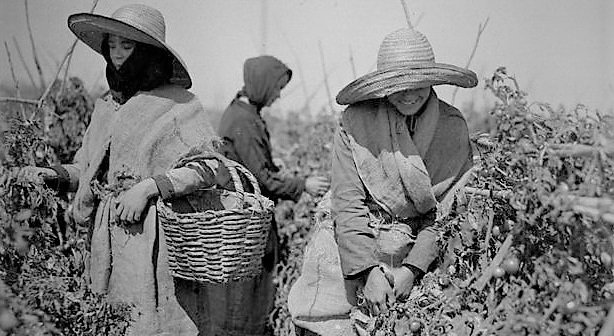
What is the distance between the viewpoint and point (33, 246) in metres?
2.61

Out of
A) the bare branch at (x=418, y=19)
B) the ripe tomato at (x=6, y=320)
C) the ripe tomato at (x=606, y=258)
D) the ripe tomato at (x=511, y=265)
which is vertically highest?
the bare branch at (x=418, y=19)

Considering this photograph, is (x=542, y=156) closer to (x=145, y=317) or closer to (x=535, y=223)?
(x=535, y=223)

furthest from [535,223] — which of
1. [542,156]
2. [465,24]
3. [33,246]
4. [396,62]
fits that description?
[465,24]

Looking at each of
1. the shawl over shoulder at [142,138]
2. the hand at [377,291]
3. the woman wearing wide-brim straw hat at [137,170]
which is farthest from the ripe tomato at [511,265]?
the shawl over shoulder at [142,138]

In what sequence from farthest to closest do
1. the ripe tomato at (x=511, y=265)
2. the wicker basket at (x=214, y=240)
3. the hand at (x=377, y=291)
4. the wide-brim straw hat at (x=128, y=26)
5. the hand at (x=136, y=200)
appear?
the wide-brim straw hat at (x=128, y=26) < the hand at (x=136, y=200) < the wicker basket at (x=214, y=240) < the hand at (x=377, y=291) < the ripe tomato at (x=511, y=265)

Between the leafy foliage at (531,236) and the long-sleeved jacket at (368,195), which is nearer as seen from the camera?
the leafy foliage at (531,236)

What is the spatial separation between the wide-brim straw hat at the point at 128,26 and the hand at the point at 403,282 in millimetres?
1310

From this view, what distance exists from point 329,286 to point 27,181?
1.20 metres

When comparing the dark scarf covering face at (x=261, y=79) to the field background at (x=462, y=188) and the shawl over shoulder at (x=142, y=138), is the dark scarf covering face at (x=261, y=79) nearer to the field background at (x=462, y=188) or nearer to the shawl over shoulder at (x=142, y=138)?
the field background at (x=462, y=188)

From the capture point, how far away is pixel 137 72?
3.05 meters

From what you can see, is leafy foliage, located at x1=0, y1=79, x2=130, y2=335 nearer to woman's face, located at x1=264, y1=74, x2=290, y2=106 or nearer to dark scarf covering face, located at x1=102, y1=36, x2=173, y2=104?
dark scarf covering face, located at x1=102, y1=36, x2=173, y2=104

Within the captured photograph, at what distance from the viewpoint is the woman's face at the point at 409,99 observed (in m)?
2.66

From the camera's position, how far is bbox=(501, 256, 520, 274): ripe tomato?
184 cm

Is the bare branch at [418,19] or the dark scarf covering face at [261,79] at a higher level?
the bare branch at [418,19]
